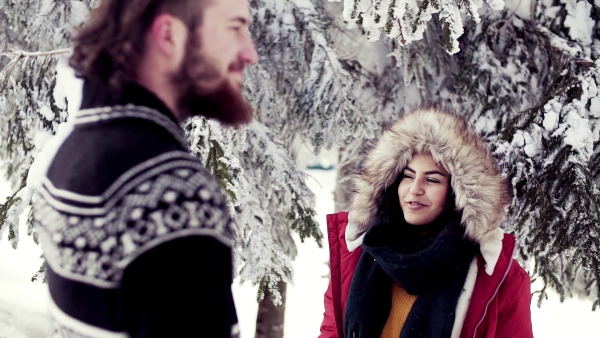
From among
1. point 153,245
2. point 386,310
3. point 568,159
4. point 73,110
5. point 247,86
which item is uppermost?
point 247,86

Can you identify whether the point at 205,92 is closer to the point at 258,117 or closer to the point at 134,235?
the point at 134,235

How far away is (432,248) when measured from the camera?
2.29m

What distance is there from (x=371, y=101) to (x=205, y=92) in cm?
498

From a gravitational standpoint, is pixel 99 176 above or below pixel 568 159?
below

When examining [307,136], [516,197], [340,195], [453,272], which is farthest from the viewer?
[340,195]

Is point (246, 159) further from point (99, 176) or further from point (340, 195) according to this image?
point (99, 176)

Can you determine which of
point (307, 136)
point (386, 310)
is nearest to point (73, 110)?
point (386, 310)

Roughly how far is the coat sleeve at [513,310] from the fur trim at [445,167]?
0.20m

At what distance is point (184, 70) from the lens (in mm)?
1014

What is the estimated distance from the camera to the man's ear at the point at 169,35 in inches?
38.9

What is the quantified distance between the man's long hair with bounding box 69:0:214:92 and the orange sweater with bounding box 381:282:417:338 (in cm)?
174

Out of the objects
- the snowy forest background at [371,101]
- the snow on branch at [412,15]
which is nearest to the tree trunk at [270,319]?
the snowy forest background at [371,101]

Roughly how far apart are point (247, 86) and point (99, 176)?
133 inches

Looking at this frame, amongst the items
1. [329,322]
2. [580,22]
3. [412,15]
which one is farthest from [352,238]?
[580,22]
